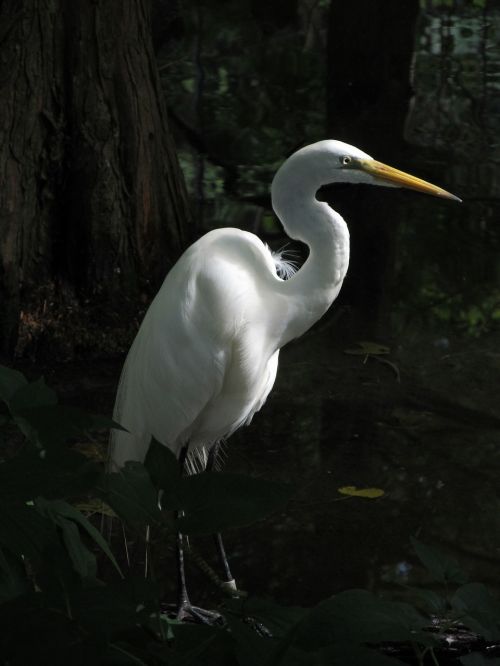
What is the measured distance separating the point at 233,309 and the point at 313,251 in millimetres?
302

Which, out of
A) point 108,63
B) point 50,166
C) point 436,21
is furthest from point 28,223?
point 436,21

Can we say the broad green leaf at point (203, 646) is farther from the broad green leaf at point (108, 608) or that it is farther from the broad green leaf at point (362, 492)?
the broad green leaf at point (362, 492)

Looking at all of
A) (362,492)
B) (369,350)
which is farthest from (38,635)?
(369,350)

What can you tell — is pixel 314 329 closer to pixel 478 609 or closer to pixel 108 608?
pixel 478 609

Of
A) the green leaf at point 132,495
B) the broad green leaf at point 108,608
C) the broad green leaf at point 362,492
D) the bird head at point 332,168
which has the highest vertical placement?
the green leaf at point 132,495

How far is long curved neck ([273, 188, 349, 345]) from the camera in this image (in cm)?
322

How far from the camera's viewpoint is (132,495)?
102 cm

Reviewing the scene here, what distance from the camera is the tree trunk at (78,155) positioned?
4723 mm

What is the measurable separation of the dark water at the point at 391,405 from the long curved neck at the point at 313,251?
90 cm

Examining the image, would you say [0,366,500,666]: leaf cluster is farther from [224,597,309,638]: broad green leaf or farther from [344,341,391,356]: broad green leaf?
[344,341,391,356]: broad green leaf

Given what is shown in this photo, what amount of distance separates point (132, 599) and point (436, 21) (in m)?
11.1

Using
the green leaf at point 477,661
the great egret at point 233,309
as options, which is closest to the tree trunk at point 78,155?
the great egret at point 233,309

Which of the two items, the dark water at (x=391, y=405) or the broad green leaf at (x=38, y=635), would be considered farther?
the dark water at (x=391, y=405)

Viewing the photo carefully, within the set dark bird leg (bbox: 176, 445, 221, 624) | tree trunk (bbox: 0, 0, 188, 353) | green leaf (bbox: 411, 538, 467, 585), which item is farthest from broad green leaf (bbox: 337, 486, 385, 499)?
green leaf (bbox: 411, 538, 467, 585)
